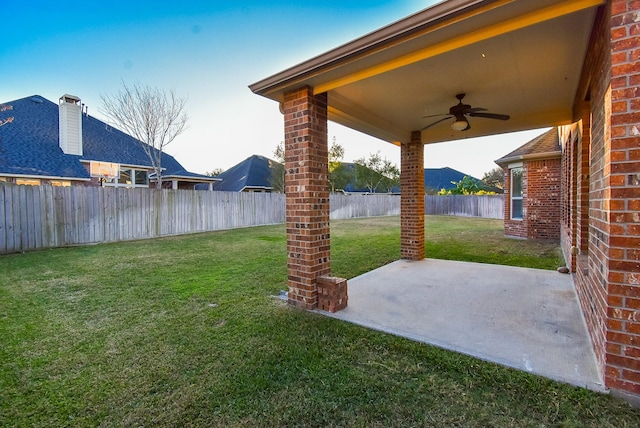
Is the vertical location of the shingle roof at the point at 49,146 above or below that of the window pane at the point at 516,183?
above

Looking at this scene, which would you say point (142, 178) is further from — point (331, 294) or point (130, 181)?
point (331, 294)

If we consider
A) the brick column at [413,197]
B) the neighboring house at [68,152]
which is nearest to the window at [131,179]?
the neighboring house at [68,152]

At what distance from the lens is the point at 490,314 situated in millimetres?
3404

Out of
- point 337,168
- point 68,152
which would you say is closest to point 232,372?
point 68,152

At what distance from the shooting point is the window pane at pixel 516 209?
412 inches

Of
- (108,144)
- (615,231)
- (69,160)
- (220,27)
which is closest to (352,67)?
(615,231)

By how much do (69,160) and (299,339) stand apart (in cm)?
1566

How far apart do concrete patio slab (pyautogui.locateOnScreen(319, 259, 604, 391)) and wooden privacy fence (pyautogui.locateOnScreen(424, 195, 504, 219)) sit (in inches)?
673

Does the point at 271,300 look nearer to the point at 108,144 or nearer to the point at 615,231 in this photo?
the point at 615,231

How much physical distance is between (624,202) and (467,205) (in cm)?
2201

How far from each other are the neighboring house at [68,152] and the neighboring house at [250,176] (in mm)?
5330

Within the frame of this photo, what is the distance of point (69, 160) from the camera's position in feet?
44.3

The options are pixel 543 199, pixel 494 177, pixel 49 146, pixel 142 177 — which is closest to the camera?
pixel 543 199

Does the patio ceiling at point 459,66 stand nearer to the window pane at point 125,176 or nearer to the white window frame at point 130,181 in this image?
the white window frame at point 130,181
